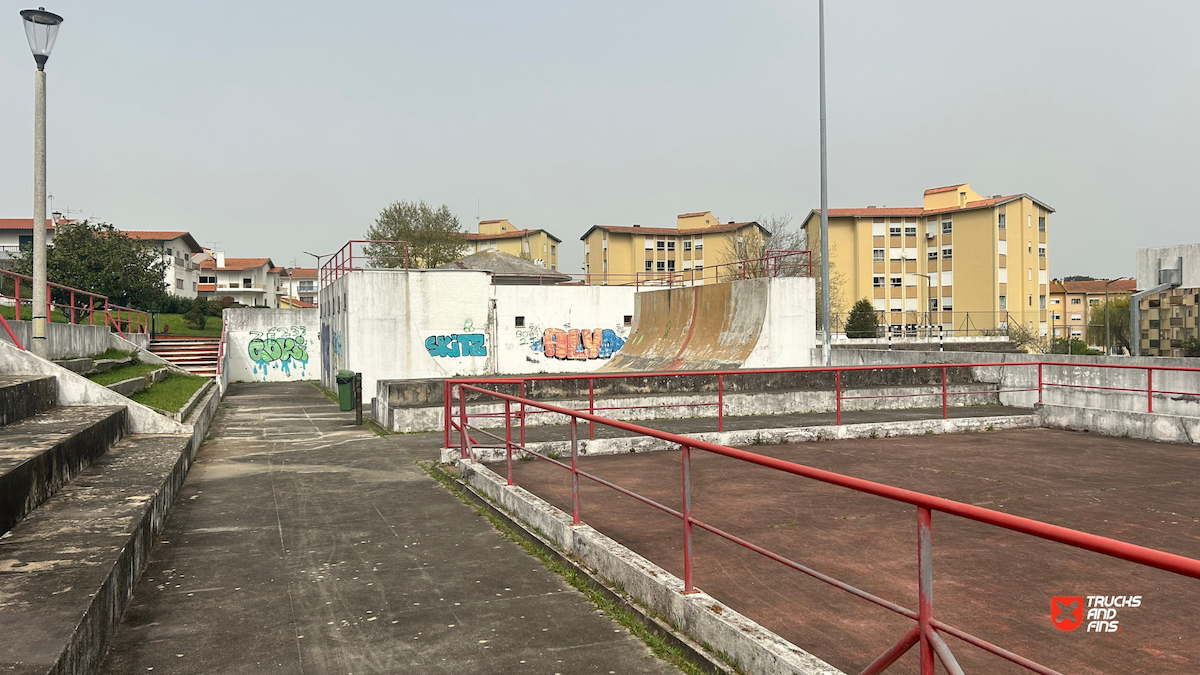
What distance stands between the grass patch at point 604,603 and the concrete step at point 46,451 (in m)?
3.73

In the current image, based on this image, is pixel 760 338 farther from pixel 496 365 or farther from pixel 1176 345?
pixel 1176 345

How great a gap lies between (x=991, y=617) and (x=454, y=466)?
7440mm

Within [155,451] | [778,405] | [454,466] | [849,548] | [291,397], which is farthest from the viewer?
[291,397]

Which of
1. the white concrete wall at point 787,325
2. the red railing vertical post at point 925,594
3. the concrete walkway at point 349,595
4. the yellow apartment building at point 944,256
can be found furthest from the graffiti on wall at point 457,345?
the yellow apartment building at point 944,256

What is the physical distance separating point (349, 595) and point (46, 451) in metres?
2.93

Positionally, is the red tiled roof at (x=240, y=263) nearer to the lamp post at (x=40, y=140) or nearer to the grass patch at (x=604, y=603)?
the lamp post at (x=40, y=140)

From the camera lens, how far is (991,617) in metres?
5.08

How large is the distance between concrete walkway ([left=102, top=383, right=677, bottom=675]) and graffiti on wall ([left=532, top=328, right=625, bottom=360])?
17.1 m

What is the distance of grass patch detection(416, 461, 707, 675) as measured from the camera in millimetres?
4520

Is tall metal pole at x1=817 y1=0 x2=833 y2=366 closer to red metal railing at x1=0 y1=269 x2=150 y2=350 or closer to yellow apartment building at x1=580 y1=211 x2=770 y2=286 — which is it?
red metal railing at x1=0 y1=269 x2=150 y2=350

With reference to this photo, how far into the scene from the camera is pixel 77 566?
4941 millimetres

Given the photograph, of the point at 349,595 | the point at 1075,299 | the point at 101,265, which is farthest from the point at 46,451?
the point at 1075,299

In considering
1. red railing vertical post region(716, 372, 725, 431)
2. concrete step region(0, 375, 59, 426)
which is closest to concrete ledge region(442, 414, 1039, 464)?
red railing vertical post region(716, 372, 725, 431)

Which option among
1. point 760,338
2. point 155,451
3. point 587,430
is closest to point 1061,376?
point 760,338
